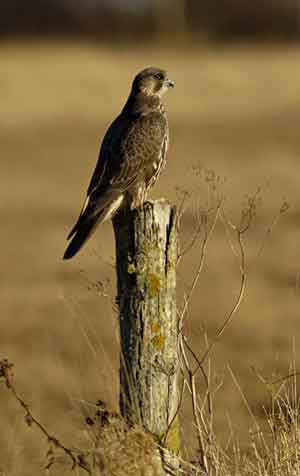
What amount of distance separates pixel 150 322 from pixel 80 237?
4.24 feet

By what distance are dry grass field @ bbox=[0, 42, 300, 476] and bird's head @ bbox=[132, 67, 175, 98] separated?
2.30ft

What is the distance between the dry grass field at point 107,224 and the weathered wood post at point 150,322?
0.09 metres

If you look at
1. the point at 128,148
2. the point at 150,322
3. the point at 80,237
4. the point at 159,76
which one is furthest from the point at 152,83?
the point at 150,322

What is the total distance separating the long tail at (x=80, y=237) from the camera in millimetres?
5723

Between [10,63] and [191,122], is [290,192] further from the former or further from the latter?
[10,63]

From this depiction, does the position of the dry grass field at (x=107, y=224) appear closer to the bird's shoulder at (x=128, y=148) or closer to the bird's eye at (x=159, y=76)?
the bird's shoulder at (x=128, y=148)

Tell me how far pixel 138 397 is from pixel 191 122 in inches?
907

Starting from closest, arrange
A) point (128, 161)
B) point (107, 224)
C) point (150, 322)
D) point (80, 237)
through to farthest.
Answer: point (150, 322) → point (80, 237) → point (128, 161) → point (107, 224)

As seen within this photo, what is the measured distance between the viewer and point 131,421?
4.67 metres

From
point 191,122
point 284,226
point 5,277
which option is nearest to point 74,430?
point 5,277

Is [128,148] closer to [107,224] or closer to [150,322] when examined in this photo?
[150,322]

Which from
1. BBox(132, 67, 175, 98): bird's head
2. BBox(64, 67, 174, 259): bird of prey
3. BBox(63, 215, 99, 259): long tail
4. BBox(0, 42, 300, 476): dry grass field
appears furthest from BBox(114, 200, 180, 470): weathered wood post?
BBox(132, 67, 175, 98): bird's head

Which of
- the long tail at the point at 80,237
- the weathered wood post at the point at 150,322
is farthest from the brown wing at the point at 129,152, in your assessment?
the weathered wood post at the point at 150,322

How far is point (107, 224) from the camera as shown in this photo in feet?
52.3
